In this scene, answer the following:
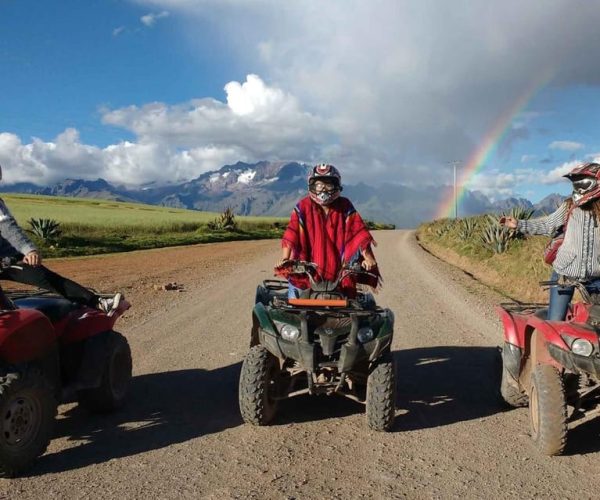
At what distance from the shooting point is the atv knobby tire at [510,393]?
213 inches

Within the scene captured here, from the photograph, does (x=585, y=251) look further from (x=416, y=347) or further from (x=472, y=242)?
(x=472, y=242)


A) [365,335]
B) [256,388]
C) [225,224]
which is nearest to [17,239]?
[256,388]

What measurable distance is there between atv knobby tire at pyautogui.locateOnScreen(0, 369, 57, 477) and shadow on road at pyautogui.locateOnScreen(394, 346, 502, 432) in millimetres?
2805

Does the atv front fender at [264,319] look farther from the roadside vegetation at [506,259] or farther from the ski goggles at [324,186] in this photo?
the roadside vegetation at [506,259]

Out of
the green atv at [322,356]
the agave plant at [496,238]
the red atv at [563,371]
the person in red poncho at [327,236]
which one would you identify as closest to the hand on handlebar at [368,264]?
the person in red poncho at [327,236]

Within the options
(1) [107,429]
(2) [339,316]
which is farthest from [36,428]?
(2) [339,316]

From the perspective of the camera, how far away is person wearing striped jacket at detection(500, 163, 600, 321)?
4785 millimetres

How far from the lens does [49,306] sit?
16.5 feet

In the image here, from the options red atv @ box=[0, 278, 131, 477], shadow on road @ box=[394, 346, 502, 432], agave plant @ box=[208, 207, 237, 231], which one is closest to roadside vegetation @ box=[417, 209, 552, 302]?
shadow on road @ box=[394, 346, 502, 432]

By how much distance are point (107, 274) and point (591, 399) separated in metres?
14.8

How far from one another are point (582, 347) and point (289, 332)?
7.19ft

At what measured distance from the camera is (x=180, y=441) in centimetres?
470

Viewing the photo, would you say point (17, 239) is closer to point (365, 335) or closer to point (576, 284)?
point (365, 335)

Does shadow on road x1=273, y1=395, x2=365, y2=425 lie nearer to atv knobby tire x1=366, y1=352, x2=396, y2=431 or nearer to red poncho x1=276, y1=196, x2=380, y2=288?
atv knobby tire x1=366, y1=352, x2=396, y2=431
